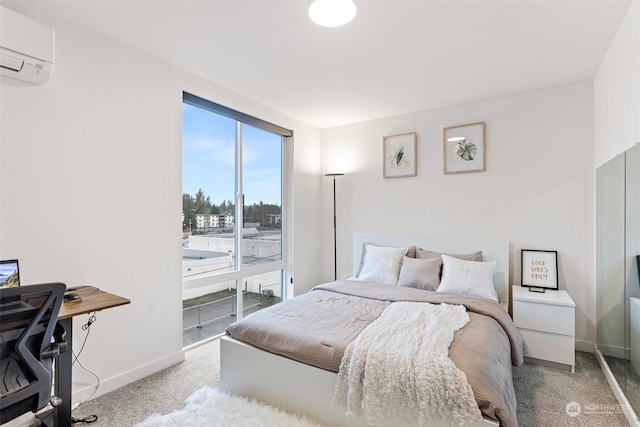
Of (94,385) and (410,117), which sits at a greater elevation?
(410,117)

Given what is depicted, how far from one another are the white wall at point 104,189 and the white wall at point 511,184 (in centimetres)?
236

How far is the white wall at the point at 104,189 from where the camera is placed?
195 centimetres

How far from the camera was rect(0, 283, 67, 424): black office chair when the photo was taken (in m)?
1.30

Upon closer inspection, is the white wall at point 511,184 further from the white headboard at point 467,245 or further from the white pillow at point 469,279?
the white pillow at point 469,279

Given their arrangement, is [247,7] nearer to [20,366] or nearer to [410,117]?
[20,366]

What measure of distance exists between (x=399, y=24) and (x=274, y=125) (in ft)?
6.80

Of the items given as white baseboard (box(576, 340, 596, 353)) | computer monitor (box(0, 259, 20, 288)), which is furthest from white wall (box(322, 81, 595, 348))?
computer monitor (box(0, 259, 20, 288))

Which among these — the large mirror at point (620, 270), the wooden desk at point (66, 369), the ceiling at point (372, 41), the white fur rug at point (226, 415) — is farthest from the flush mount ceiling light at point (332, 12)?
the white fur rug at point (226, 415)

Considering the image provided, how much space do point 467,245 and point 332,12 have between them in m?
2.65

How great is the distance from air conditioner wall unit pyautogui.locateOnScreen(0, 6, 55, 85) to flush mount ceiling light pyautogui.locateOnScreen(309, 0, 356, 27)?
1612 millimetres

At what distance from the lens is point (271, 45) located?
2.39 m

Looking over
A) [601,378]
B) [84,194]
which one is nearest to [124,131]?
[84,194]

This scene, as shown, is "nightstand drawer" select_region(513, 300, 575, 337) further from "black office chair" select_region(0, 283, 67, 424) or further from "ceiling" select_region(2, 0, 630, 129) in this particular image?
"black office chair" select_region(0, 283, 67, 424)

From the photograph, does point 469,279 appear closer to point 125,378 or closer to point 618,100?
point 618,100
